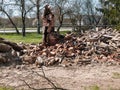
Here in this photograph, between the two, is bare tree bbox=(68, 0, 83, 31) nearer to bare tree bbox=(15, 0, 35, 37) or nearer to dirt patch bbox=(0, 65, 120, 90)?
bare tree bbox=(15, 0, 35, 37)

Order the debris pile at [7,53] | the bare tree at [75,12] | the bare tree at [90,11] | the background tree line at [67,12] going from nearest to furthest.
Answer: the debris pile at [7,53], the background tree line at [67,12], the bare tree at [75,12], the bare tree at [90,11]

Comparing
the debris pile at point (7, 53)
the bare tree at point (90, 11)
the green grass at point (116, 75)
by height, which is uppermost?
the debris pile at point (7, 53)

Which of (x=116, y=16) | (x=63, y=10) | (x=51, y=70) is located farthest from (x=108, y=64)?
(x=63, y=10)

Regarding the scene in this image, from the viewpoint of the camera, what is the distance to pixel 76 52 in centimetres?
1294

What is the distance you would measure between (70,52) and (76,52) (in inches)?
10.2

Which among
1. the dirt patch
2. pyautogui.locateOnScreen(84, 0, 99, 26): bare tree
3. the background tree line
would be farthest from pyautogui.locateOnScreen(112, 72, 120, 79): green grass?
pyautogui.locateOnScreen(84, 0, 99, 26): bare tree

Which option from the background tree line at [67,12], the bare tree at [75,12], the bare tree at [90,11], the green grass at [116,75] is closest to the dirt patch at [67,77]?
the green grass at [116,75]

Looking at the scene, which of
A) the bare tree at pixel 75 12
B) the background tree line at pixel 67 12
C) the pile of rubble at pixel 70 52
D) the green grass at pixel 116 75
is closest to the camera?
the green grass at pixel 116 75

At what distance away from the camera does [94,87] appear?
8.47 metres

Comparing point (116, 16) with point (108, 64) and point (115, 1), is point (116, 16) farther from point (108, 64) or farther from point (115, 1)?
point (108, 64)

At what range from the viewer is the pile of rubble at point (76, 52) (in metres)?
11.9

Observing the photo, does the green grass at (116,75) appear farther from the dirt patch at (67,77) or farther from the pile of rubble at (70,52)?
the pile of rubble at (70,52)

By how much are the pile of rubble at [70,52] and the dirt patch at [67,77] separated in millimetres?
725

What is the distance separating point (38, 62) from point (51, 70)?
100 centimetres
